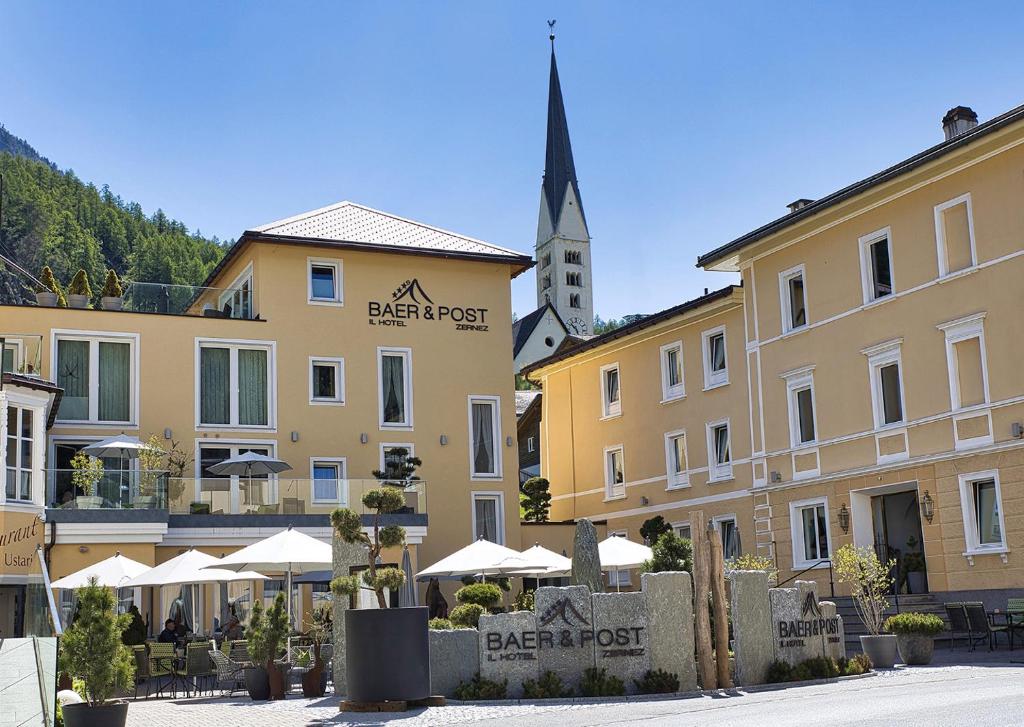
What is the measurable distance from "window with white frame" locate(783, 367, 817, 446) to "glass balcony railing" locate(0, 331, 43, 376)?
18889 mm

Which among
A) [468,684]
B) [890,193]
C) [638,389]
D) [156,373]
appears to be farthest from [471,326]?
[468,684]

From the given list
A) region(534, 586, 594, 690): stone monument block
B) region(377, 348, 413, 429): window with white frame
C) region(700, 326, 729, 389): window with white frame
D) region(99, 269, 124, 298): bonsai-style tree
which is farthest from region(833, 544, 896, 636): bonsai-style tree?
region(99, 269, 124, 298): bonsai-style tree

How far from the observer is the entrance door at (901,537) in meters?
29.0

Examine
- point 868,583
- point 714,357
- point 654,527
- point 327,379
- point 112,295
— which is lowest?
point 868,583

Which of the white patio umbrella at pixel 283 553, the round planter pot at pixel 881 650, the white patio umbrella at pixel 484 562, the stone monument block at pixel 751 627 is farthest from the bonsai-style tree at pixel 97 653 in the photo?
the round planter pot at pixel 881 650

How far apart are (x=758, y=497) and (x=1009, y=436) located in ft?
29.0

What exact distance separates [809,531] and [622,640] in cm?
1576

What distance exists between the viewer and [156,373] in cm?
3544

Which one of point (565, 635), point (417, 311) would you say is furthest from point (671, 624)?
point (417, 311)

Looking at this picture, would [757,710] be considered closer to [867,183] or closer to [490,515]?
[867,183]

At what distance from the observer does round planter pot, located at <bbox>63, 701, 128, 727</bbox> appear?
12.9 meters

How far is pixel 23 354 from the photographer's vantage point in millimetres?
30781

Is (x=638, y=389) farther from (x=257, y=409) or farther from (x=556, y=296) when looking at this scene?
(x=556, y=296)

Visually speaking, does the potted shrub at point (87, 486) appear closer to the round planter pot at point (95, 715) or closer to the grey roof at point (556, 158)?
the round planter pot at point (95, 715)
